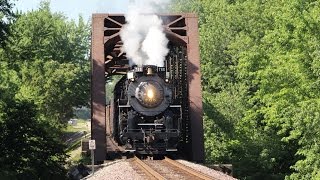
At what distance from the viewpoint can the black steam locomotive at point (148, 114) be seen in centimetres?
2227

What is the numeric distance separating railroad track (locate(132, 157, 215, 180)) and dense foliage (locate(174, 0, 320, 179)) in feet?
18.0

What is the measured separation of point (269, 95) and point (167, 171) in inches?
388

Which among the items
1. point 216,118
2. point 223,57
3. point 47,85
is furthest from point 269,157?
point 47,85

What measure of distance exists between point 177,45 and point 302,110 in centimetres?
916

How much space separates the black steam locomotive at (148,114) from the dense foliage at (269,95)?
5114 mm

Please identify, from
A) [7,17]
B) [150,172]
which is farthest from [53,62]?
[150,172]

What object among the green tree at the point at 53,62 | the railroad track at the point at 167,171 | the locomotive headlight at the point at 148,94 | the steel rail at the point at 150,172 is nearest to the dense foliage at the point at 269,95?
the railroad track at the point at 167,171

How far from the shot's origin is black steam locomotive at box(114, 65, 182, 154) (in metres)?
22.3

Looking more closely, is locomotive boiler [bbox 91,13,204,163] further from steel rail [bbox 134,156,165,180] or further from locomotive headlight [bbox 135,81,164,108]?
steel rail [bbox 134,156,165,180]

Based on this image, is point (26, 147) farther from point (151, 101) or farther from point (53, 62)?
point (53, 62)

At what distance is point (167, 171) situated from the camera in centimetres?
1756

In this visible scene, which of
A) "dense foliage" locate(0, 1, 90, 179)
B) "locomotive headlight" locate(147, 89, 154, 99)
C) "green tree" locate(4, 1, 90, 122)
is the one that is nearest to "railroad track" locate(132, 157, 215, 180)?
"locomotive headlight" locate(147, 89, 154, 99)

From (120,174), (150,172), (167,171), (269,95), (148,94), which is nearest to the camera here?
(150,172)

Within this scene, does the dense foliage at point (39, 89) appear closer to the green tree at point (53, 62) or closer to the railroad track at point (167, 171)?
the green tree at point (53, 62)
